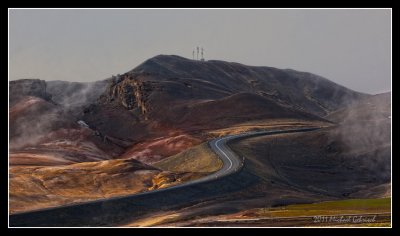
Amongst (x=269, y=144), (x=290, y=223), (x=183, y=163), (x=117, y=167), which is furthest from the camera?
(x=269, y=144)

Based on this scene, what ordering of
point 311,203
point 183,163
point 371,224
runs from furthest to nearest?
point 183,163, point 311,203, point 371,224

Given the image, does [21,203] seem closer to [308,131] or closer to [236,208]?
[236,208]

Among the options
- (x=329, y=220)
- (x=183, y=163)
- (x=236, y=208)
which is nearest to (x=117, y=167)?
(x=183, y=163)

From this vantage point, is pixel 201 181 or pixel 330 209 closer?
pixel 330 209

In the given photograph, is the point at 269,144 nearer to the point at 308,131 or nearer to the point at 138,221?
the point at 308,131

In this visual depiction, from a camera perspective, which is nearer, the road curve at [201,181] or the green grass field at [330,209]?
the road curve at [201,181]

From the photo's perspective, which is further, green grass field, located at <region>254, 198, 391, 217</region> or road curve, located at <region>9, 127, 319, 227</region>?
green grass field, located at <region>254, 198, 391, 217</region>

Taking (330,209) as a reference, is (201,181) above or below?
below

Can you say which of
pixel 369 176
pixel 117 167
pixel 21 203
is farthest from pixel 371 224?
pixel 369 176

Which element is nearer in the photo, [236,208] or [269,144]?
[236,208]
